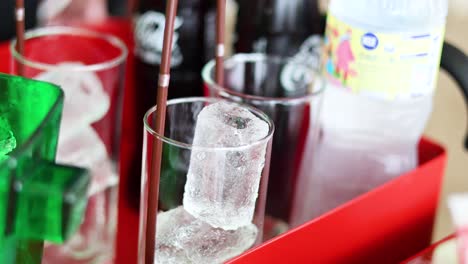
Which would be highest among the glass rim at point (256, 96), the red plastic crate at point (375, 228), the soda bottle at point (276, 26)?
the soda bottle at point (276, 26)

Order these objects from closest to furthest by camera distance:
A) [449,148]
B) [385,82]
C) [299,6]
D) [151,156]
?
[151,156]
[385,82]
[299,6]
[449,148]

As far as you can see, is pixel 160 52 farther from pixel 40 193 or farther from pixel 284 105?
Answer: pixel 40 193

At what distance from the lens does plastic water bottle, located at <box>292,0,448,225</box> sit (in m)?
0.60

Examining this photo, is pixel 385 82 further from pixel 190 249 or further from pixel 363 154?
pixel 190 249

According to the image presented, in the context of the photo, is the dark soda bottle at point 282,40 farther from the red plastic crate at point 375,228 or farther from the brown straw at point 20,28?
the brown straw at point 20,28

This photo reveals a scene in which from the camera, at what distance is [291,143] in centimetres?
65

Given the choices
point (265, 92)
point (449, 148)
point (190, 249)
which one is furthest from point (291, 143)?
point (449, 148)

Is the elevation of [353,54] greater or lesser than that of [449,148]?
greater

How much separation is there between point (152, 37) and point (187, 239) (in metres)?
0.26

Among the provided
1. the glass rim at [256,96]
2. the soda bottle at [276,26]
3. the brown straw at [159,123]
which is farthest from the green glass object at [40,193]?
the soda bottle at [276,26]

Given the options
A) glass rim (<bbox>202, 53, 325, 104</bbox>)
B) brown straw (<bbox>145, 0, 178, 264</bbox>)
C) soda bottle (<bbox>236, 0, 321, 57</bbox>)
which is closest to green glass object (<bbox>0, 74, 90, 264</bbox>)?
brown straw (<bbox>145, 0, 178, 264</bbox>)

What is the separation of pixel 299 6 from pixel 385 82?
15 cm

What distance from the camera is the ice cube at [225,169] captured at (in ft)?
1.54

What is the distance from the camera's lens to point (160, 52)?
69 centimetres
